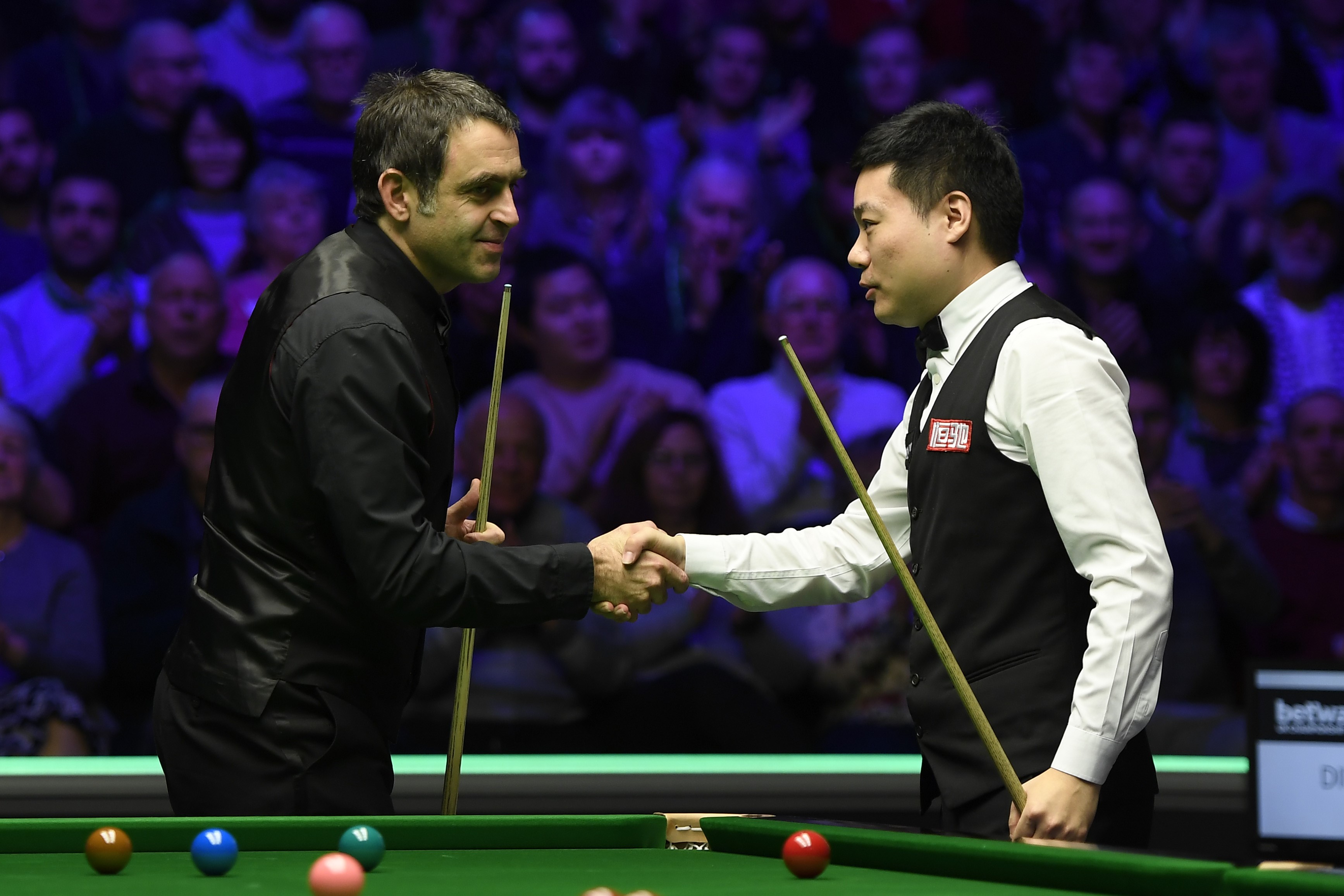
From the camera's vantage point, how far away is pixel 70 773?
350cm

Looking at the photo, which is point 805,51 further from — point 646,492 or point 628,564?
point 628,564

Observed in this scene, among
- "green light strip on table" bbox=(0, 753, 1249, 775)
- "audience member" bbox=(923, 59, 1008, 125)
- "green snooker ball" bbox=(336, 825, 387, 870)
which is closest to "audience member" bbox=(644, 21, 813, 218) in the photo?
"audience member" bbox=(923, 59, 1008, 125)

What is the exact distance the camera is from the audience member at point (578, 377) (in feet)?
17.3

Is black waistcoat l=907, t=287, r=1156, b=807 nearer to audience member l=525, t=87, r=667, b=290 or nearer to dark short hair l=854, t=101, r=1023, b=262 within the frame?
dark short hair l=854, t=101, r=1023, b=262

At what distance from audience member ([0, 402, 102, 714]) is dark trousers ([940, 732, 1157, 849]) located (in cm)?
348

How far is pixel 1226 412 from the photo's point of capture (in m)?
5.78

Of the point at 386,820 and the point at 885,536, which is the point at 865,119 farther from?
the point at 386,820

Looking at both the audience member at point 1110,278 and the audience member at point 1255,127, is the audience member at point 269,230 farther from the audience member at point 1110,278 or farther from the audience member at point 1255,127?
the audience member at point 1255,127

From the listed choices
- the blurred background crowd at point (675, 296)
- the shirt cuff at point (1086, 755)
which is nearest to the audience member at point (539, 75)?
the blurred background crowd at point (675, 296)

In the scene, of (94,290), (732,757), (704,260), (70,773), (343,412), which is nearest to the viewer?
(343,412)

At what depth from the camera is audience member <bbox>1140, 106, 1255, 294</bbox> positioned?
5855 millimetres

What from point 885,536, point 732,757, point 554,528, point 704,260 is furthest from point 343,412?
point 704,260

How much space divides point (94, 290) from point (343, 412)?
128 inches

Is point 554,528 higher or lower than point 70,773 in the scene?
higher
